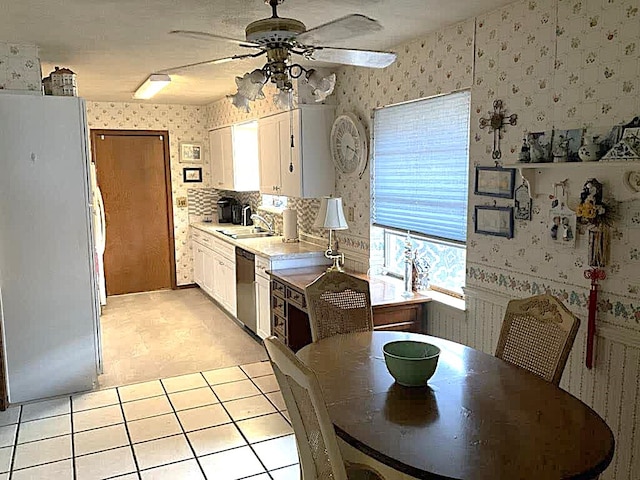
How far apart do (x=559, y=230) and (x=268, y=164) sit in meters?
3.04

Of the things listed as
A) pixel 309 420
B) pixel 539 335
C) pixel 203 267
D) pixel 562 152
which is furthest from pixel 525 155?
pixel 203 267

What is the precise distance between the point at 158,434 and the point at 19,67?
257 cm

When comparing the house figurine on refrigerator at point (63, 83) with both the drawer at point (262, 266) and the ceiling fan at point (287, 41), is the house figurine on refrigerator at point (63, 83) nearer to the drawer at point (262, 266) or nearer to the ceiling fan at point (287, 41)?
the drawer at point (262, 266)

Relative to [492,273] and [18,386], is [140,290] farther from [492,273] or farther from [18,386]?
[492,273]

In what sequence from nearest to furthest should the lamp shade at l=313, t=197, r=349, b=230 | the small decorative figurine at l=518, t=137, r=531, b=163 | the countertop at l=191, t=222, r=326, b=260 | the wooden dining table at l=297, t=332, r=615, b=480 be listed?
the wooden dining table at l=297, t=332, r=615, b=480
the small decorative figurine at l=518, t=137, r=531, b=163
the lamp shade at l=313, t=197, r=349, b=230
the countertop at l=191, t=222, r=326, b=260

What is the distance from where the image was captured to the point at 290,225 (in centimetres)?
523

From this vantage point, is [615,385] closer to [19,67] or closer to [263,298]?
[263,298]

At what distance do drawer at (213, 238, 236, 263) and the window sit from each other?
1839mm

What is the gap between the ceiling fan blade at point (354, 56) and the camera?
93.4 inches

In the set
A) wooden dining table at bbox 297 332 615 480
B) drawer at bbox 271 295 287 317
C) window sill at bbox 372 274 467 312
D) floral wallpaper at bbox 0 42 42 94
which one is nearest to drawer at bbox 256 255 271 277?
drawer at bbox 271 295 287 317

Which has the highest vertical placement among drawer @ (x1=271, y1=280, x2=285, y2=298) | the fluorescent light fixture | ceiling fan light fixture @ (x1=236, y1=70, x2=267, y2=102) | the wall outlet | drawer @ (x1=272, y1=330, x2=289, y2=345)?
the fluorescent light fixture

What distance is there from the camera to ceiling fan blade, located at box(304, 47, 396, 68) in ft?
7.78

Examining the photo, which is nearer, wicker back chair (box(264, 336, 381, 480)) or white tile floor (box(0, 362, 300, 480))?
wicker back chair (box(264, 336, 381, 480))

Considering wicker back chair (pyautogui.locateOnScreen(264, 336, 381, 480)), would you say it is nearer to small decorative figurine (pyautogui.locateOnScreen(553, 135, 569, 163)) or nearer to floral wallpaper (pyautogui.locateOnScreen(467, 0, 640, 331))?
floral wallpaper (pyautogui.locateOnScreen(467, 0, 640, 331))
